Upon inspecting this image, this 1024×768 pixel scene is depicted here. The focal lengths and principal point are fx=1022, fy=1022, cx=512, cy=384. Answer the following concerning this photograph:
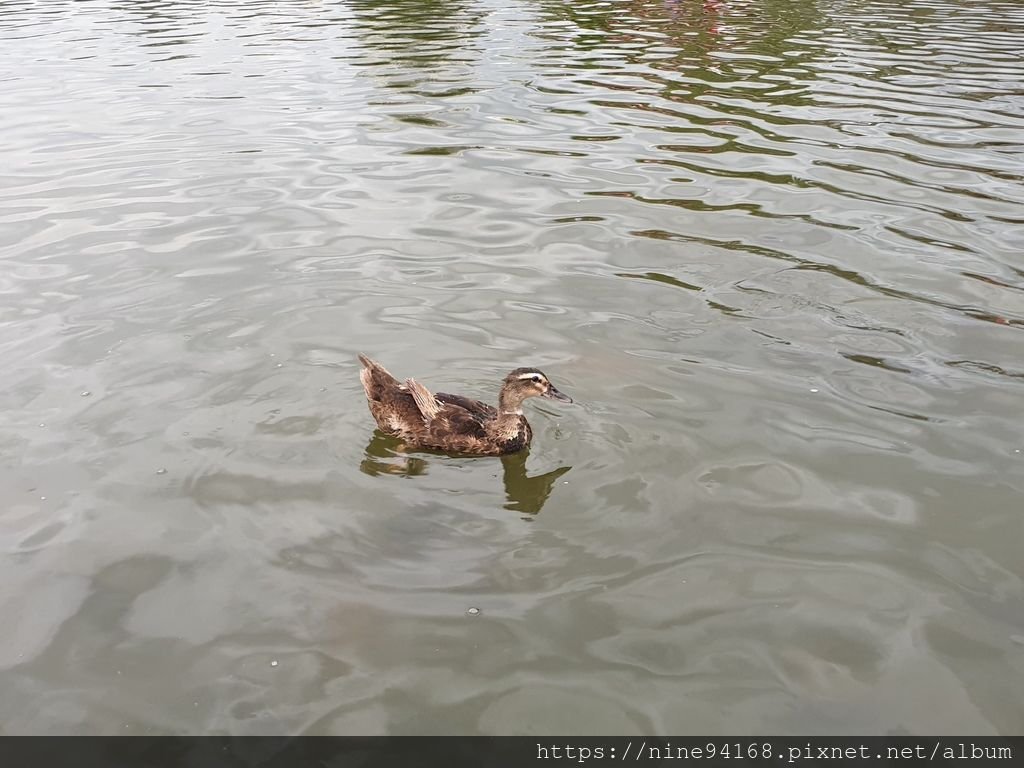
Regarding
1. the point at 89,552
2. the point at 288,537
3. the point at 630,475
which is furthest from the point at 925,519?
the point at 89,552

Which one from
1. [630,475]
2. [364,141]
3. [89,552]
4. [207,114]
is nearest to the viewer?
[89,552]

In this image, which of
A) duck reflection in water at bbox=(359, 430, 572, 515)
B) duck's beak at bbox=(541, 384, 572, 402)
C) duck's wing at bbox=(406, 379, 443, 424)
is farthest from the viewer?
duck's beak at bbox=(541, 384, 572, 402)

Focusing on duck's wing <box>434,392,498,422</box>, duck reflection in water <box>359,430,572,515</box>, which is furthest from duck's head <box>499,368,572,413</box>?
duck reflection in water <box>359,430,572,515</box>

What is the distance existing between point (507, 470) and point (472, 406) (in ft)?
1.82

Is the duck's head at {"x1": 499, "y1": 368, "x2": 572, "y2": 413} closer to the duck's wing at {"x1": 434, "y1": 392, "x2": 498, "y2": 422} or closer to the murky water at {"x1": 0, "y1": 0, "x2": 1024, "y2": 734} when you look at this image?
the duck's wing at {"x1": 434, "y1": 392, "x2": 498, "y2": 422}

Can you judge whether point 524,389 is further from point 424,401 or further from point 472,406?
→ point 424,401

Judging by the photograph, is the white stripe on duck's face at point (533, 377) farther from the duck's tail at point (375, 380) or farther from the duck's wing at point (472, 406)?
the duck's tail at point (375, 380)

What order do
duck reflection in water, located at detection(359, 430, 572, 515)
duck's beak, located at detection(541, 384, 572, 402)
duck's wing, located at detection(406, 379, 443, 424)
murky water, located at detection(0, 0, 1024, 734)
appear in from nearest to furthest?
murky water, located at detection(0, 0, 1024, 734) → duck reflection in water, located at detection(359, 430, 572, 515) → duck's wing, located at detection(406, 379, 443, 424) → duck's beak, located at detection(541, 384, 572, 402)

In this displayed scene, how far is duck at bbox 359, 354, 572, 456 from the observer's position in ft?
23.7

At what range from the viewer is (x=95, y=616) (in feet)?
18.7

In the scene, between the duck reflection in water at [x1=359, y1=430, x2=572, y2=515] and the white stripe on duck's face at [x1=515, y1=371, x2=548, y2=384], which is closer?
the duck reflection in water at [x1=359, y1=430, x2=572, y2=515]

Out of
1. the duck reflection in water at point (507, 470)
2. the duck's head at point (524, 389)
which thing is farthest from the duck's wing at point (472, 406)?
the duck reflection in water at point (507, 470)
